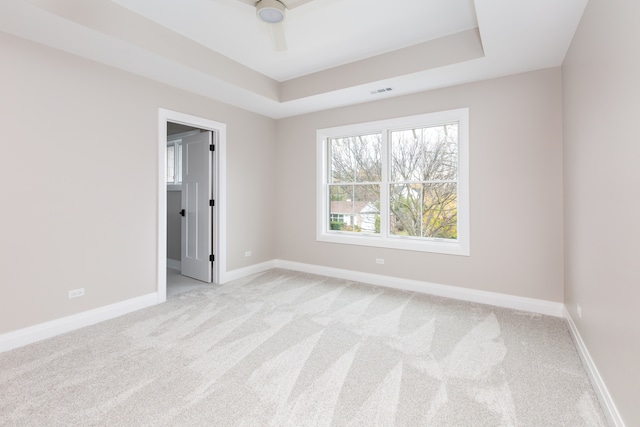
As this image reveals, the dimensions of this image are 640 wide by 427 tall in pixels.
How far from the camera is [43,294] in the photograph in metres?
2.71

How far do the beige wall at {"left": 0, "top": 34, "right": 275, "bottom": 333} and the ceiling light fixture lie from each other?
5.83 ft

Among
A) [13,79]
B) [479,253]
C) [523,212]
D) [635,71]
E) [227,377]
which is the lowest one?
[227,377]

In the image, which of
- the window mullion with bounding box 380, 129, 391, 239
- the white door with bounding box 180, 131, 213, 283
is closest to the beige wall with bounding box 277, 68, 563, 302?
the window mullion with bounding box 380, 129, 391, 239

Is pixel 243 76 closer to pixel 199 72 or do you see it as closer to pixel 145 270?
pixel 199 72

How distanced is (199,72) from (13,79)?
A: 4.91ft

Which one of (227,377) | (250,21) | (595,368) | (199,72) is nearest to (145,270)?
(227,377)

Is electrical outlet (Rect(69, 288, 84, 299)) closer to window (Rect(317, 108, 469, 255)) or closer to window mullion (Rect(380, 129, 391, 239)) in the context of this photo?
window (Rect(317, 108, 469, 255))

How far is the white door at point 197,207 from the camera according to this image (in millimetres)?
4402

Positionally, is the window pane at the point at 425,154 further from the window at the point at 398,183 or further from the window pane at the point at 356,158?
the window pane at the point at 356,158

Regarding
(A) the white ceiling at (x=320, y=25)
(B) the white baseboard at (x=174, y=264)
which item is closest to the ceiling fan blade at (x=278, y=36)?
(A) the white ceiling at (x=320, y=25)

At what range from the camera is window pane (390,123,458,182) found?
12.7 feet

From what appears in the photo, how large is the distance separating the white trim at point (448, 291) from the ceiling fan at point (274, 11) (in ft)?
10.3

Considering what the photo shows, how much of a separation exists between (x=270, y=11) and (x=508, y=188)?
295 centimetres

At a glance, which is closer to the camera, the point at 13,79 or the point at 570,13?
the point at 570,13
